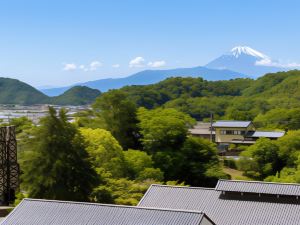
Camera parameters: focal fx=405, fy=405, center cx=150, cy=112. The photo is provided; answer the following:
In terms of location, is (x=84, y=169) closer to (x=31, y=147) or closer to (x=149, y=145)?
(x=31, y=147)

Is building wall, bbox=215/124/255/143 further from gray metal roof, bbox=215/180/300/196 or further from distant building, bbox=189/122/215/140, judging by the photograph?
gray metal roof, bbox=215/180/300/196

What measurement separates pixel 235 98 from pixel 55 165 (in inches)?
3116

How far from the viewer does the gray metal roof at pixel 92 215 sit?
13867mm

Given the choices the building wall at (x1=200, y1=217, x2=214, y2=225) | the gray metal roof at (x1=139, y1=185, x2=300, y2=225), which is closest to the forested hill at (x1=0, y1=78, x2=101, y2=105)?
the gray metal roof at (x1=139, y1=185, x2=300, y2=225)

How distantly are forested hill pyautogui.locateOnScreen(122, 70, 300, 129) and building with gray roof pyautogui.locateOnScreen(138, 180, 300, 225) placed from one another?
4688cm

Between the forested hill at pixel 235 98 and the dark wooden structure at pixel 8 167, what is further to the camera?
the forested hill at pixel 235 98

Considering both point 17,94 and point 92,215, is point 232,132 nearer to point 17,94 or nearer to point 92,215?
point 92,215

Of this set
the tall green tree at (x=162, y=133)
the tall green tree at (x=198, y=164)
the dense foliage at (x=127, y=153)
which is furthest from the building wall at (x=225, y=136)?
the tall green tree at (x=162, y=133)

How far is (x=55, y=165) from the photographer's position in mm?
23672

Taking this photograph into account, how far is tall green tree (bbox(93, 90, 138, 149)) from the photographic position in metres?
41.5

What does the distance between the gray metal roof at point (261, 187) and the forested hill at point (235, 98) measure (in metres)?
46.5

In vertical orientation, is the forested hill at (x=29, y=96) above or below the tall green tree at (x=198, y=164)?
above

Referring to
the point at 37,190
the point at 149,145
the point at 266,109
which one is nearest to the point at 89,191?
the point at 37,190

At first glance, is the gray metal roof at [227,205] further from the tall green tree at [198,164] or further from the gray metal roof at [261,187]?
the tall green tree at [198,164]
